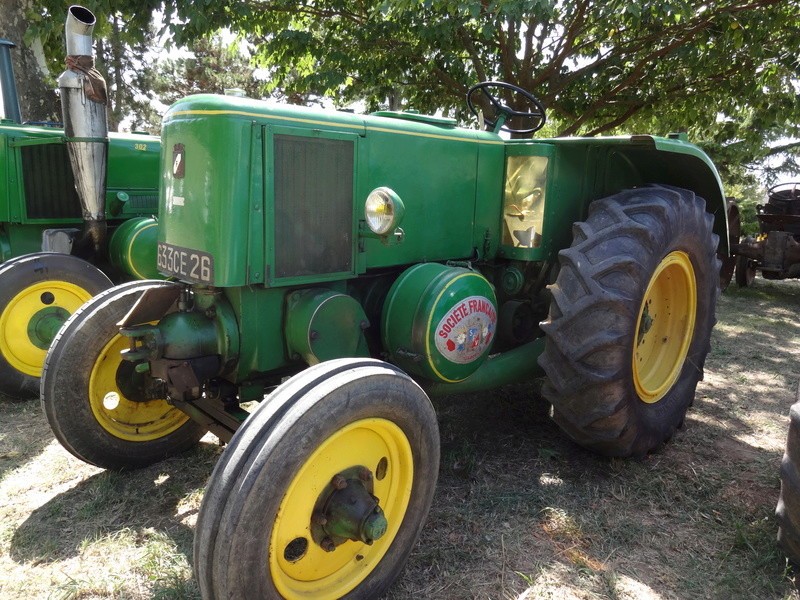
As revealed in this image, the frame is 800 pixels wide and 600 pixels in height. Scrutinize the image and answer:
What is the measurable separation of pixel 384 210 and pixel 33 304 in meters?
3.02

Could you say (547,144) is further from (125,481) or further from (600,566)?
(125,481)

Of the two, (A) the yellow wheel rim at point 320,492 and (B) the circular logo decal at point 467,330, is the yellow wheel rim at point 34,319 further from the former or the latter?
(A) the yellow wheel rim at point 320,492

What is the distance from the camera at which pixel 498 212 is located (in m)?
3.26

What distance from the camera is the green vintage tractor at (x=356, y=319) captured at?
1917 mm

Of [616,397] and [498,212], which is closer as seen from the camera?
[616,397]

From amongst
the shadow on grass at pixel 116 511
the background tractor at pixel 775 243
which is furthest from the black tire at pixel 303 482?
the background tractor at pixel 775 243

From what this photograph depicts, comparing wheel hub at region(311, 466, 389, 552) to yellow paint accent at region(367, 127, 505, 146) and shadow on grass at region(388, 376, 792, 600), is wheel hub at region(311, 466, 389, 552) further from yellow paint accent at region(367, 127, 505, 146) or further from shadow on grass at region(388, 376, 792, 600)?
yellow paint accent at region(367, 127, 505, 146)

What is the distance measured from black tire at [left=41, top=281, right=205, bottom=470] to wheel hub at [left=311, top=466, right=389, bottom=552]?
123 cm

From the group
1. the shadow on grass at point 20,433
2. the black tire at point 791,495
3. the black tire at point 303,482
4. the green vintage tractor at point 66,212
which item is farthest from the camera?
the green vintage tractor at point 66,212

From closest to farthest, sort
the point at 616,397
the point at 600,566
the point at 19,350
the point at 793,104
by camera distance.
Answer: the point at 600,566 → the point at 616,397 → the point at 19,350 → the point at 793,104

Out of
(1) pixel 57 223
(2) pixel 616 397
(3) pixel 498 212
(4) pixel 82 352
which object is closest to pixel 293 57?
(1) pixel 57 223

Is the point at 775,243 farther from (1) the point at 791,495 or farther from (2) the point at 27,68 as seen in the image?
(2) the point at 27,68

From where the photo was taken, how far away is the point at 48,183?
5016 mm

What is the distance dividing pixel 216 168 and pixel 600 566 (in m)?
2.04
